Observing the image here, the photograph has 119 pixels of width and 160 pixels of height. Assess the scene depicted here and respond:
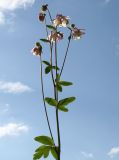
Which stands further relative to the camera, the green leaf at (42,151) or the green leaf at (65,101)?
the green leaf at (65,101)

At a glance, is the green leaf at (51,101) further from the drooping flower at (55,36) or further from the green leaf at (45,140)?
the drooping flower at (55,36)

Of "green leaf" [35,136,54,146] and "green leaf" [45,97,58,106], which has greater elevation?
"green leaf" [45,97,58,106]

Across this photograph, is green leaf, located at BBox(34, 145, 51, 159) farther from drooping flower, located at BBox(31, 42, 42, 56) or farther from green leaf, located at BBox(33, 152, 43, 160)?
drooping flower, located at BBox(31, 42, 42, 56)

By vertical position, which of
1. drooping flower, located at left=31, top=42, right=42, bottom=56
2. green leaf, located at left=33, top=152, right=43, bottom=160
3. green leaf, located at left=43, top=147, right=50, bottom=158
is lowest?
green leaf, located at left=33, top=152, right=43, bottom=160

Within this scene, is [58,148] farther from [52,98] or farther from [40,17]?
[40,17]

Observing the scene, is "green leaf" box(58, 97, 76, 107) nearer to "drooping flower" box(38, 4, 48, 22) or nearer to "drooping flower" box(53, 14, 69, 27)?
"drooping flower" box(53, 14, 69, 27)

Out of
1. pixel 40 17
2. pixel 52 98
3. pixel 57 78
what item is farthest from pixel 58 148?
pixel 40 17

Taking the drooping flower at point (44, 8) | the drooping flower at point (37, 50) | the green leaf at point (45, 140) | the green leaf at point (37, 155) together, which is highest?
the drooping flower at point (44, 8)

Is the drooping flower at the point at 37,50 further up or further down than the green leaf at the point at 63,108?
further up

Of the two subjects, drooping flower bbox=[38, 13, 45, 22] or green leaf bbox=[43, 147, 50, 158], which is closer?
green leaf bbox=[43, 147, 50, 158]
